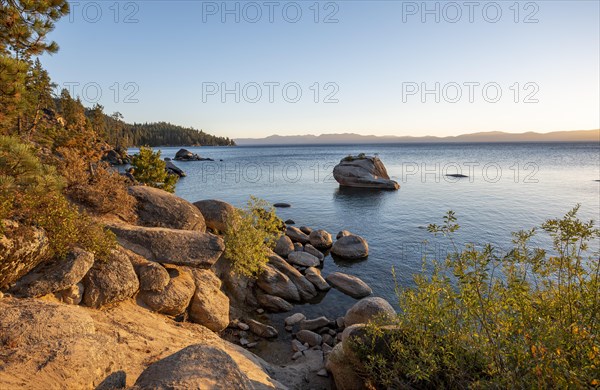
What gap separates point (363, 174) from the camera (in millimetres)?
54469

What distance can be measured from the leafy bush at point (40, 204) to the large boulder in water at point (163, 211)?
5.14 meters

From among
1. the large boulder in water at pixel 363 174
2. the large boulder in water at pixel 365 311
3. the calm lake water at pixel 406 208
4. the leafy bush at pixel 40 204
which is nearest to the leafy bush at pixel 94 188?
the leafy bush at pixel 40 204

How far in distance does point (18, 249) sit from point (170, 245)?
17.6 feet

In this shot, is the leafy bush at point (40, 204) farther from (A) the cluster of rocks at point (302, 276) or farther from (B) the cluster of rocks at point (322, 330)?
(A) the cluster of rocks at point (302, 276)

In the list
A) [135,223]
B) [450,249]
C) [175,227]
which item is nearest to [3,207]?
[135,223]

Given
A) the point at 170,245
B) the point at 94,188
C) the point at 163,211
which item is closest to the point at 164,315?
the point at 170,245

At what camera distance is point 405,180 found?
64562mm

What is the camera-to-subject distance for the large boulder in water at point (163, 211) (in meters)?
15.8

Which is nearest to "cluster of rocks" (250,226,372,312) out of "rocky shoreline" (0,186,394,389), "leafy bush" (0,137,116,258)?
"rocky shoreline" (0,186,394,389)

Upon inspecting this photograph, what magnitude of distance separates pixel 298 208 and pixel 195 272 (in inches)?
1042

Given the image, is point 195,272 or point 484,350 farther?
point 195,272

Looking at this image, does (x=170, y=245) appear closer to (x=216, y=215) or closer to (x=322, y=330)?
(x=216, y=215)

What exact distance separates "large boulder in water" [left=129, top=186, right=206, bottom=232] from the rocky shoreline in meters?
0.05

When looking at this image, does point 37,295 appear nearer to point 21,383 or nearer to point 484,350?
point 21,383
